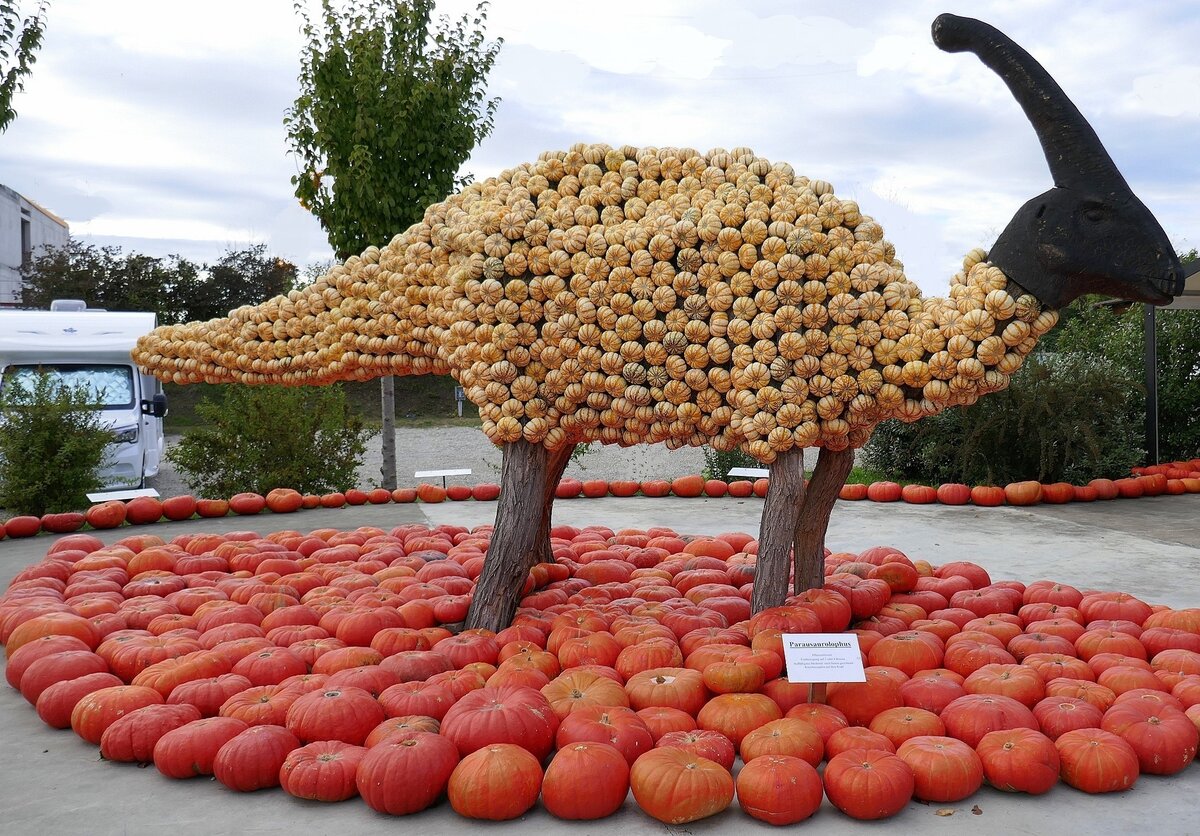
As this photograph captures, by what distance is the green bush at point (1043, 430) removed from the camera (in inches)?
422

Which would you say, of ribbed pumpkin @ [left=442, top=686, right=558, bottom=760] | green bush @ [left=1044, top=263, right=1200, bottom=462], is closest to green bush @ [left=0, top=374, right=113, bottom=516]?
ribbed pumpkin @ [left=442, top=686, right=558, bottom=760]

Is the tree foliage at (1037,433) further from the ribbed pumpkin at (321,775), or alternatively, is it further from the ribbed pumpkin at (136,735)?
the ribbed pumpkin at (136,735)

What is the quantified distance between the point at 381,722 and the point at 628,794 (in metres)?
1.02

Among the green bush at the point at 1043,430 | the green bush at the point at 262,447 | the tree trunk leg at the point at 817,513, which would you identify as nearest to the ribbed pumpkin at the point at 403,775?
the tree trunk leg at the point at 817,513

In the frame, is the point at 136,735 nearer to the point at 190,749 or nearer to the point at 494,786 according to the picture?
the point at 190,749

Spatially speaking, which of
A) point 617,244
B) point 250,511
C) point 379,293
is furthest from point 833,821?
point 250,511

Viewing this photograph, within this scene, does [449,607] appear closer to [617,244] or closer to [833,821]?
[617,244]

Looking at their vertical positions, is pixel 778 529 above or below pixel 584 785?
above

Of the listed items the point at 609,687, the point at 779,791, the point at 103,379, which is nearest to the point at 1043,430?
the point at 609,687

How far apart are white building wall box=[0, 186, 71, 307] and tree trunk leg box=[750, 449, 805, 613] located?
24.1 m

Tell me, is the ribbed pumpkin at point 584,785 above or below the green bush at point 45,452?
below

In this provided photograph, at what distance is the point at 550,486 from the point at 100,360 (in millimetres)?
8947

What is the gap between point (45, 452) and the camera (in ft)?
31.4

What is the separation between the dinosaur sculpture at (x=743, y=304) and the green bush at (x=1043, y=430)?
6.80m
